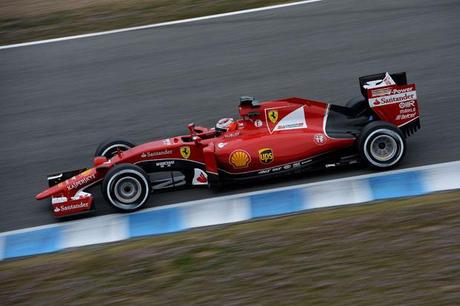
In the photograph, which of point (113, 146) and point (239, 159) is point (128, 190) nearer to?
point (113, 146)

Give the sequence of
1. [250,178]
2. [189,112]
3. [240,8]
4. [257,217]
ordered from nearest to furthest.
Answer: [257,217]
[250,178]
[189,112]
[240,8]

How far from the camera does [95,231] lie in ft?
30.9

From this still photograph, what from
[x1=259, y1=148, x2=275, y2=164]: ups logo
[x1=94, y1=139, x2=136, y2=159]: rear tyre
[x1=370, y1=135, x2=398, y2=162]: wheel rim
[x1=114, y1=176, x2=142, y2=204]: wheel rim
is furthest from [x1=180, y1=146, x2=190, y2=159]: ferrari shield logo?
[x1=370, y1=135, x2=398, y2=162]: wheel rim

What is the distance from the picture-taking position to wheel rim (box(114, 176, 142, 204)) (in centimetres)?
952

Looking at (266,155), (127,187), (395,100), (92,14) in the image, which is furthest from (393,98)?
(92,14)

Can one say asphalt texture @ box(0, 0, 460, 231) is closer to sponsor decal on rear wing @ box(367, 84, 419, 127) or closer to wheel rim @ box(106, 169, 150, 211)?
wheel rim @ box(106, 169, 150, 211)

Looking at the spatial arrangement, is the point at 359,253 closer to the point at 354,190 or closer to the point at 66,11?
the point at 354,190

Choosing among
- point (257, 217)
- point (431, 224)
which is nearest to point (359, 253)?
point (431, 224)

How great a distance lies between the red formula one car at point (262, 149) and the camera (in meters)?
9.62

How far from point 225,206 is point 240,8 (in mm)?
6683

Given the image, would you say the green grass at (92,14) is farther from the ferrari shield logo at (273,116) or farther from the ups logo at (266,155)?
the ups logo at (266,155)

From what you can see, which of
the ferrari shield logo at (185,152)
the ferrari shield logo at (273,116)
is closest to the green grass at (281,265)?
the ferrari shield logo at (185,152)

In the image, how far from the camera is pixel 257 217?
9.16 meters

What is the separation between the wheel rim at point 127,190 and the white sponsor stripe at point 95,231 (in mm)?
219
